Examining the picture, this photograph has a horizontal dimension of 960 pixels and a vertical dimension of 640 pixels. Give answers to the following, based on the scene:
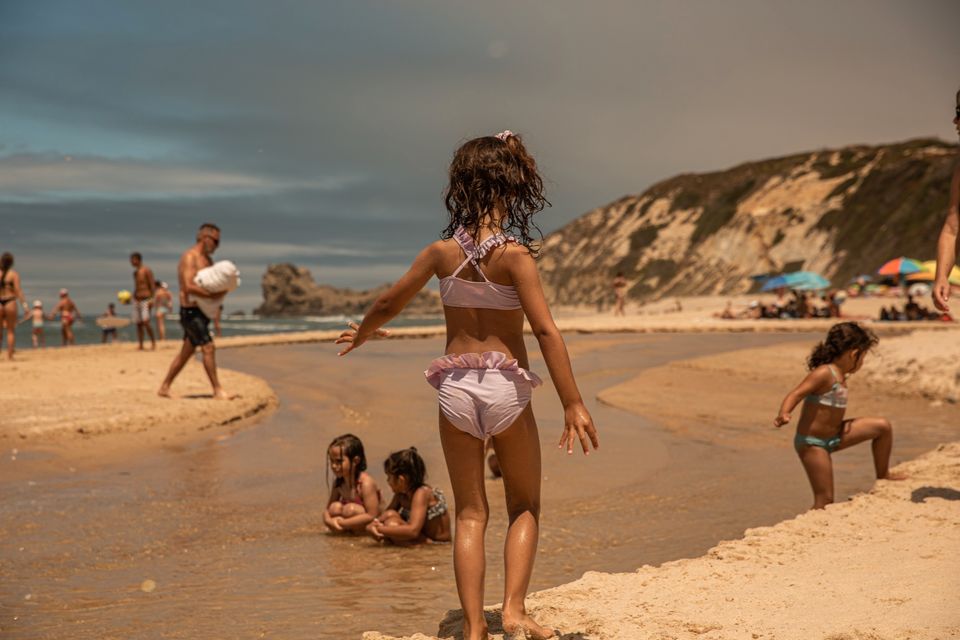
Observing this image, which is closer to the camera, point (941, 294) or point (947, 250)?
point (941, 294)

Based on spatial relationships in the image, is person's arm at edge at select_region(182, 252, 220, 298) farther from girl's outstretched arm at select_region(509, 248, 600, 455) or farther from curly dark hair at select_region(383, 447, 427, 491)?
girl's outstretched arm at select_region(509, 248, 600, 455)

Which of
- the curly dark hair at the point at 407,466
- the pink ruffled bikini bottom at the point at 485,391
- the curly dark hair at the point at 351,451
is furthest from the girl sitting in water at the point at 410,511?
the pink ruffled bikini bottom at the point at 485,391

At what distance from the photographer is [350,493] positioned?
6777 millimetres

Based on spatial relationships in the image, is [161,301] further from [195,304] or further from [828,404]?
[828,404]

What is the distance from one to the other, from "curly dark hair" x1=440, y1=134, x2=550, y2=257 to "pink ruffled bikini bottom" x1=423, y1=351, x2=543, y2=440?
1.53ft

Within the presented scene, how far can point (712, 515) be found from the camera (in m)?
7.04

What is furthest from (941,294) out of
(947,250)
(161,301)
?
(161,301)

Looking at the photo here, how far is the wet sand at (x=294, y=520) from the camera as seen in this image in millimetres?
4902

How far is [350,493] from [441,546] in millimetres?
809

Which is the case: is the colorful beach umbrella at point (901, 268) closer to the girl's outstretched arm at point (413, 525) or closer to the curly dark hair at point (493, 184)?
the girl's outstretched arm at point (413, 525)

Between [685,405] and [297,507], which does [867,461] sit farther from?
[297,507]

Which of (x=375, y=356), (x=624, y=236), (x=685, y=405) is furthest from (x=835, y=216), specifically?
(x=685, y=405)

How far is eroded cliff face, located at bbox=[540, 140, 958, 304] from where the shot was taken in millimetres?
58125

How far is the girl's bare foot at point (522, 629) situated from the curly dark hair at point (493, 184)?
144 centimetres
